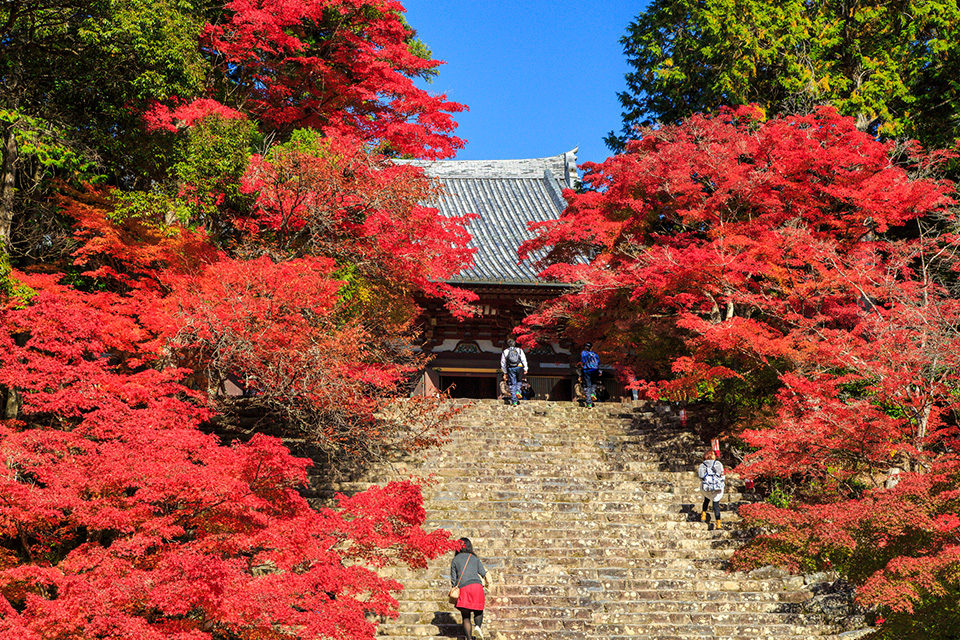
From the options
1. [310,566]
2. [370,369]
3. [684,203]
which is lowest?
[310,566]

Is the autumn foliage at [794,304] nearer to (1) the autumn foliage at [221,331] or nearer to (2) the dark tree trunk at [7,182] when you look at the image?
(1) the autumn foliage at [221,331]

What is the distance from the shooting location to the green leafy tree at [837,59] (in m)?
17.1

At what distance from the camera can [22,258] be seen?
12.4 meters

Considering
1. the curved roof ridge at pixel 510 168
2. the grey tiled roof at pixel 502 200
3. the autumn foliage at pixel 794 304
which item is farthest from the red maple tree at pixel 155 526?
the curved roof ridge at pixel 510 168

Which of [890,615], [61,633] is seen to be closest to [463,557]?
[61,633]

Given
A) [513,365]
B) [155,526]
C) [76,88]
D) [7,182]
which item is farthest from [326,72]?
[155,526]

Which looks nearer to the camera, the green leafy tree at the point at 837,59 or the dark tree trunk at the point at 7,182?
the dark tree trunk at the point at 7,182

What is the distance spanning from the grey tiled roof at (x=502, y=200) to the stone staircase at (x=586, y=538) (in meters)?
5.35

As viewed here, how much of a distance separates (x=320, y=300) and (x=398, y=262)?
1.96 meters

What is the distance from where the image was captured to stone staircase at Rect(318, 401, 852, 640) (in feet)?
31.2

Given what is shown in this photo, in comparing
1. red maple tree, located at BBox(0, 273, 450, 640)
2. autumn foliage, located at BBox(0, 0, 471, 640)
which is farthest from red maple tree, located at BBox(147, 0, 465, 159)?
red maple tree, located at BBox(0, 273, 450, 640)

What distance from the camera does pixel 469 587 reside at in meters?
8.41

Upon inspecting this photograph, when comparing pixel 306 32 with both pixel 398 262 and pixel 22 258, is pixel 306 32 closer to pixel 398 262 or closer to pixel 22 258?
pixel 398 262

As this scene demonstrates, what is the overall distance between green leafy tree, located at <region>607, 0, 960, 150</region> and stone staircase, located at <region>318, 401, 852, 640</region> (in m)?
7.98
